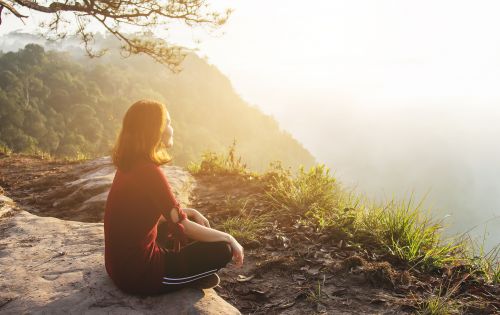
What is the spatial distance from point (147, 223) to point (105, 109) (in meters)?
79.1

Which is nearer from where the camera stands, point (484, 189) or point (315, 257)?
point (315, 257)

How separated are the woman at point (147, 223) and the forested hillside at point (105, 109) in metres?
3.89

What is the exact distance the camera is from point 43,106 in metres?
62.3

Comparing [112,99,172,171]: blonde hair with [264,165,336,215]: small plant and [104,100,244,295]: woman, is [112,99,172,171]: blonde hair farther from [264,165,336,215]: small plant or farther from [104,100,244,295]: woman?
[264,165,336,215]: small plant

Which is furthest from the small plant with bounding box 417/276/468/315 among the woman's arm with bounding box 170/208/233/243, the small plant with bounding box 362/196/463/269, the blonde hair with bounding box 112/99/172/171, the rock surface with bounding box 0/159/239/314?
Result: the blonde hair with bounding box 112/99/172/171

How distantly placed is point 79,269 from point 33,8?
23.4 ft

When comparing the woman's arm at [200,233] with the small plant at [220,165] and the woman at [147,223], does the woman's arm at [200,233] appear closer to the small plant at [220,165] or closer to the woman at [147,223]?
the woman at [147,223]

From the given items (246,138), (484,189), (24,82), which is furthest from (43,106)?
(484,189)

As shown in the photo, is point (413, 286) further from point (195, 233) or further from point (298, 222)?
point (195, 233)

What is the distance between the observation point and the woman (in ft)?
9.66

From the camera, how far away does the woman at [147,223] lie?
2943mm

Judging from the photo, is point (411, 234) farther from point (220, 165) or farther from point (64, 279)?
point (220, 165)

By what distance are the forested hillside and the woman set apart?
3.89 metres

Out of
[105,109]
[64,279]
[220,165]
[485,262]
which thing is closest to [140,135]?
[64,279]
